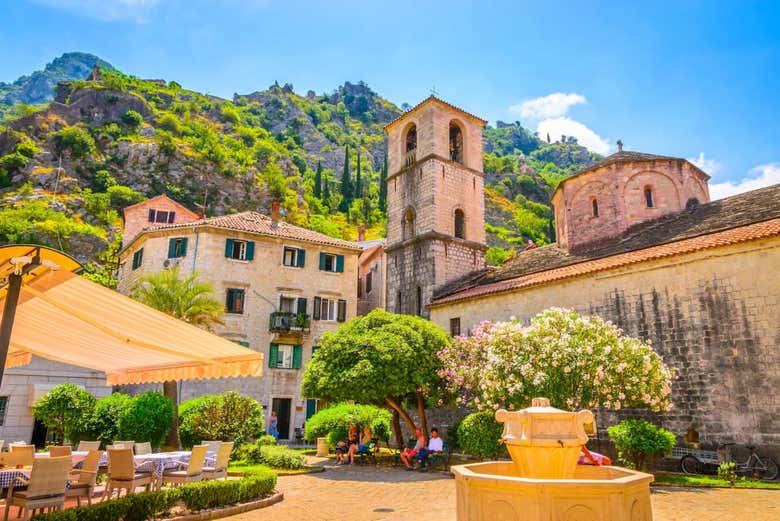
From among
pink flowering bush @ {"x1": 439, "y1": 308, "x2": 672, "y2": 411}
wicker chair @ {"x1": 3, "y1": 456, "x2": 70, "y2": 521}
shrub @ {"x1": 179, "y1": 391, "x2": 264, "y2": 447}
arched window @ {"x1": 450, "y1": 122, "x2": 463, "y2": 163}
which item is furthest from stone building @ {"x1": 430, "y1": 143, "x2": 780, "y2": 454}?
wicker chair @ {"x1": 3, "y1": 456, "x2": 70, "y2": 521}

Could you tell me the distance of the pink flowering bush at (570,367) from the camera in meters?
12.3

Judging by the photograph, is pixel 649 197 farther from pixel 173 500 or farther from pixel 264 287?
pixel 173 500

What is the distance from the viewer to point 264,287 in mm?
28734

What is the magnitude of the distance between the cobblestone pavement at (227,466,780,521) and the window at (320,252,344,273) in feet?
61.1

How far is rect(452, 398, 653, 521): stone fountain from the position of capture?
5.25 meters

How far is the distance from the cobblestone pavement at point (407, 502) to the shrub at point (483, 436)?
A: 187cm

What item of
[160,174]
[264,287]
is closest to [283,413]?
[264,287]

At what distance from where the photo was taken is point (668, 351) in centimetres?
1558

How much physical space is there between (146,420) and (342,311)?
16134mm

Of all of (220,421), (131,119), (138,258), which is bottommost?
(220,421)

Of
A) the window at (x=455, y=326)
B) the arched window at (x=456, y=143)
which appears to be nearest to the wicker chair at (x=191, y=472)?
the window at (x=455, y=326)

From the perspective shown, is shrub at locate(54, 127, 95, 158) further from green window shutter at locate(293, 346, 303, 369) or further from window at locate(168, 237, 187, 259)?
green window shutter at locate(293, 346, 303, 369)

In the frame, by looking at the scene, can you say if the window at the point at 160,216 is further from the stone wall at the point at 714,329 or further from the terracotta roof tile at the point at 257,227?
the stone wall at the point at 714,329

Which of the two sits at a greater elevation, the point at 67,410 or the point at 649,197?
the point at 649,197
